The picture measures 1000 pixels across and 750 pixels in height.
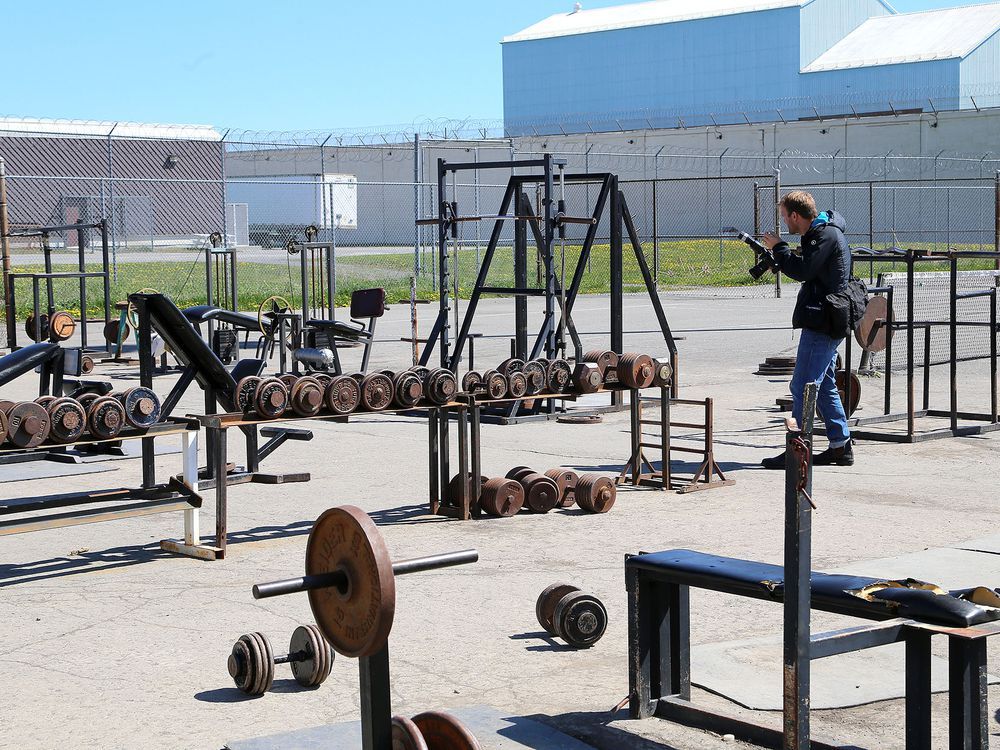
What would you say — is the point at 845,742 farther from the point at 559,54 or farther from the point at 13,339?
the point at 559,54

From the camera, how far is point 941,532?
8.20 metres

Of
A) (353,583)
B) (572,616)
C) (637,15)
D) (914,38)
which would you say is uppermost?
(637,15)

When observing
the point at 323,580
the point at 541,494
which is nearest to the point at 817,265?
the point at 541,494

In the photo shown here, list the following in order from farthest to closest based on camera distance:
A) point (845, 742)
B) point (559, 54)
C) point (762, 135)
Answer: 1. point (559, 54)
2. point (762, 135)
3. point (845, 742)

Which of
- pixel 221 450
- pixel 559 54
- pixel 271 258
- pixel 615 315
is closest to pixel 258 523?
pixel 221 450

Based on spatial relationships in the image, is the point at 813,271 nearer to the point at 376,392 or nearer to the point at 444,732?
the point at 376,392

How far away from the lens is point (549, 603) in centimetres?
598

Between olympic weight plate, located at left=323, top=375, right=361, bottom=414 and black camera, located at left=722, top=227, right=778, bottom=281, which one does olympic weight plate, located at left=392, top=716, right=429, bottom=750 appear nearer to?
olympic weight plate, located at left=323, top=375, right=361, bottom=414

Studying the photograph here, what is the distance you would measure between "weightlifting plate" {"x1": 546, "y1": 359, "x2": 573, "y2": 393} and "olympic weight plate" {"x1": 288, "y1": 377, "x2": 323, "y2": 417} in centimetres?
198

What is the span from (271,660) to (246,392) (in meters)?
2.96

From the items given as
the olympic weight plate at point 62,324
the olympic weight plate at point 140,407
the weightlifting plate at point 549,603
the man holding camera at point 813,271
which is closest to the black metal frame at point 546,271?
the man holding camera at point 813,271

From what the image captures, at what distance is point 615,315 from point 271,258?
112ft

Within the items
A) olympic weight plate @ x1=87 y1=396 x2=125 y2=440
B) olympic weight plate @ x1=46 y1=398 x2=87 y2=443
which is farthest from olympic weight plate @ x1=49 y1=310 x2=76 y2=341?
olympic weight plate @ x1=46 y1=398 x2=87 y2=443

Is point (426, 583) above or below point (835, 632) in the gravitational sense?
below
